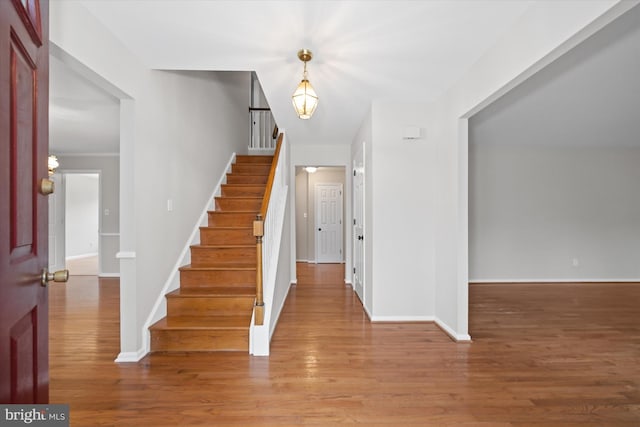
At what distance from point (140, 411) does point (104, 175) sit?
19.2ft

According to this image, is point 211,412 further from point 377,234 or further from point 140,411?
point 377,234

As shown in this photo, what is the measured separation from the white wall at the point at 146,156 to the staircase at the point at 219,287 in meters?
0.21

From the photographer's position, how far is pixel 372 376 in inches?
91.7

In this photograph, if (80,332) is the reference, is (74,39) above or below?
above

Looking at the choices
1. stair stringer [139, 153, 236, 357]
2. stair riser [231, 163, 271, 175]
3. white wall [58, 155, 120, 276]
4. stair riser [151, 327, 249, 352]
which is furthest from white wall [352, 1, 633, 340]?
white wall [58, 155, 120, 276]

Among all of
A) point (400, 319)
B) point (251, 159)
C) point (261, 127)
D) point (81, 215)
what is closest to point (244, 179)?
point (251, 159)

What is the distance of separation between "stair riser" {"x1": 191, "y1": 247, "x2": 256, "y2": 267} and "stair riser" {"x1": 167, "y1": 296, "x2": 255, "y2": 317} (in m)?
0.59

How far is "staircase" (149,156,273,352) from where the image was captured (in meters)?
2.74

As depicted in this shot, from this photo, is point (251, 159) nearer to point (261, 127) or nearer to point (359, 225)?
point (261, 127)

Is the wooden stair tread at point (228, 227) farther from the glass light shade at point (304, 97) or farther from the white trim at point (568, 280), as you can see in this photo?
the white trim at point (568, 280)

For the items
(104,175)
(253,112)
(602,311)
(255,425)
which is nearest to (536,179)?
(602,311)

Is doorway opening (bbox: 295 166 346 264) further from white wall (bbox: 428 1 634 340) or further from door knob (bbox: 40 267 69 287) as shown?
door knob (bbox: 40 267 69 287)

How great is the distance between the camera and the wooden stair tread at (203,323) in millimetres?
2754

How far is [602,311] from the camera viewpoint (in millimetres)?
3922
